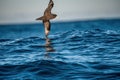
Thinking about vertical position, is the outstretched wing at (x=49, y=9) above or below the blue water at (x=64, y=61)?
above

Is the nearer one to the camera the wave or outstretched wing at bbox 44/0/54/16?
the wave

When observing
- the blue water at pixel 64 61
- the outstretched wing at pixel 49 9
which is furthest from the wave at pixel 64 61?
the outstretched wing at pixel 49 9

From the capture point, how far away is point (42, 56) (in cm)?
2100

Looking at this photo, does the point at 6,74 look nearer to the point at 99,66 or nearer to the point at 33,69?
the point at 33,69

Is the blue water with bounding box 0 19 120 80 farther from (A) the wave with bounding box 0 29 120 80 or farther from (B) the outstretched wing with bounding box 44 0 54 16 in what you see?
(B) the outstretched wing with bounding box 44 0 54 16

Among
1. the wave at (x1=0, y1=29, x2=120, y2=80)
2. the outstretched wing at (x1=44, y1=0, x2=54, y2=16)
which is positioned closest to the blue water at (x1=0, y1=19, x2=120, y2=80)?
the wave at (x1=0, y1=29, x2=120, y2=80)

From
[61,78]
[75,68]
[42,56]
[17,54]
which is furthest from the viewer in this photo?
[17,54]

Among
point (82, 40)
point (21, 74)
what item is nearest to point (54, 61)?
point (21, 74)

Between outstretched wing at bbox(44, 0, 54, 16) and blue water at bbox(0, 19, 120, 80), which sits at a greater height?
outstretched wing at bbox(44, 0, 54, 16)

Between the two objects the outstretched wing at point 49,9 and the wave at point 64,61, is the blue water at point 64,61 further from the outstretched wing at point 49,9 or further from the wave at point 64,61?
the outstretched wing at point 49,9

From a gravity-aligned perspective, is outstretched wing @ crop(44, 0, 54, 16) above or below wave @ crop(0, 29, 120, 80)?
above

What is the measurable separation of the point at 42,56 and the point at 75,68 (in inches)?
168

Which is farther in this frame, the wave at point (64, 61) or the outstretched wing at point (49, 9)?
the outstretched wing at point (49, 9)

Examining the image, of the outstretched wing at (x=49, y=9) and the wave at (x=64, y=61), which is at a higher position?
the outstretched wing at (x=49, y=9)
